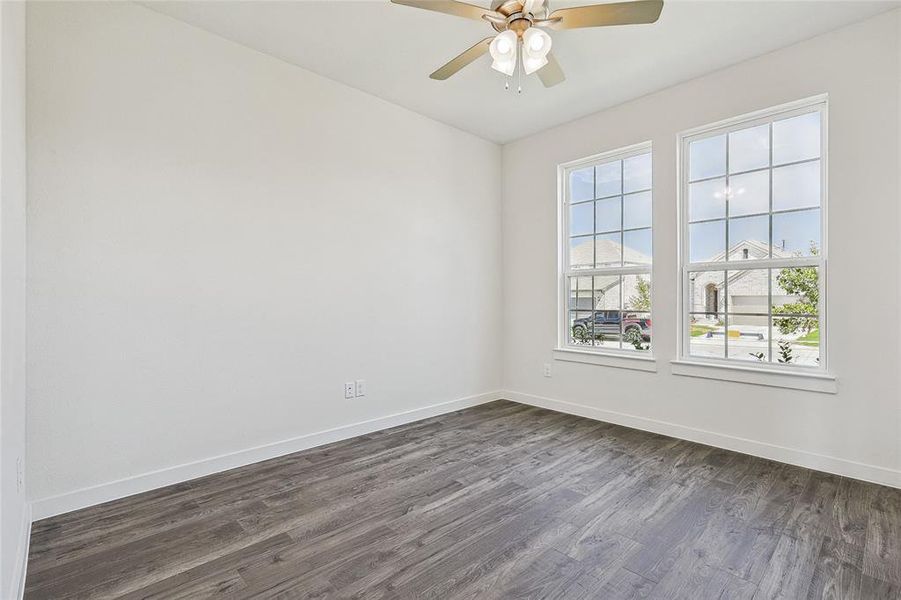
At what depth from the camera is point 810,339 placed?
294cm

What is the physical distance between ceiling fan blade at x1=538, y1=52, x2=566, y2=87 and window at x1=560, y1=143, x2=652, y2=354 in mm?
1513

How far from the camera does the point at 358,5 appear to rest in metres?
2.51

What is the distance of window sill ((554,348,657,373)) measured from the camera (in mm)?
3674

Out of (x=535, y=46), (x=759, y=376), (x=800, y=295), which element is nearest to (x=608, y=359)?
(x=759, y=376)

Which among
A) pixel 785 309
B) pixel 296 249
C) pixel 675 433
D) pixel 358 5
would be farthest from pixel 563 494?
pixel 358 5

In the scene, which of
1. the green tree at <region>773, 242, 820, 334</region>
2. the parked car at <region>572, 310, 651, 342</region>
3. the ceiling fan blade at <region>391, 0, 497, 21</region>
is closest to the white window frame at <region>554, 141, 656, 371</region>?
the parked car at <region>572, 310, 651, 342</region>

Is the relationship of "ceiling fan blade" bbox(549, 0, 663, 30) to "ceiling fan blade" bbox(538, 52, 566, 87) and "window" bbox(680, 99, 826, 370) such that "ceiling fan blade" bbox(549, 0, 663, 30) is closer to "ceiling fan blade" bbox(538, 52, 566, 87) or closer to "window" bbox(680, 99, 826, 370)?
"ceiling fan blade" bbox(538, 52, 566, 87)

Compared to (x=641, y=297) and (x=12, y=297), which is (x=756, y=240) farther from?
(x=12, y=297)

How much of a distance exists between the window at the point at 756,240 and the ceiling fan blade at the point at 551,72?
155 centimetres

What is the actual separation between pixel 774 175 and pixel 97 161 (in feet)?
14.3

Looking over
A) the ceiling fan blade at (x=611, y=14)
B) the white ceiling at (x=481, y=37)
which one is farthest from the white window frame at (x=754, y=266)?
the ceiling fan blade at (x=611, y=14)

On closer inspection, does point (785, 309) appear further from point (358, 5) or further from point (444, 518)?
point (358, 5)

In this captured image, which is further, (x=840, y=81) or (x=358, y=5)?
(x=840, y=81)

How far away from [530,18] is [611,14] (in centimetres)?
40
